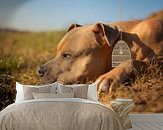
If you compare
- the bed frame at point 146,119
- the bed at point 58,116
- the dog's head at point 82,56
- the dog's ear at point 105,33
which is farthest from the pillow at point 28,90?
the bed frame at point 146,119

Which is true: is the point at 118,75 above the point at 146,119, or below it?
above

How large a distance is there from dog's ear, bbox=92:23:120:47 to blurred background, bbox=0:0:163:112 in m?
0.11

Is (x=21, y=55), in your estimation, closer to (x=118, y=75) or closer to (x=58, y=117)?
(x=118, y=75)

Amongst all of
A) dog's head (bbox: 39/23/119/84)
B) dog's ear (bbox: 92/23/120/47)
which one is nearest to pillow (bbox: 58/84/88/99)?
dog's head (bbox: 39/23/119/84)

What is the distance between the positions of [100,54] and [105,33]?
0.27 m

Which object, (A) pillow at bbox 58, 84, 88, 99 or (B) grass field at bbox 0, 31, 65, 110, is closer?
(A) pillow at bbox 58, 84, 88, 99

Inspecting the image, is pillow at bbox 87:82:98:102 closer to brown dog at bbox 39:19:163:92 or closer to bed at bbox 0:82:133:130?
brown dog at bbox 39:19:163:92

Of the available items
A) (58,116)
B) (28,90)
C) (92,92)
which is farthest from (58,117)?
(92,92)

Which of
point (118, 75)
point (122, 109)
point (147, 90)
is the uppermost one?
point (118, 75)

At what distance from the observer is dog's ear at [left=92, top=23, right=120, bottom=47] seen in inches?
187

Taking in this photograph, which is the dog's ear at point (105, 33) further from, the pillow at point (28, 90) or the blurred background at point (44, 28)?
the pillow at point (28, 90)

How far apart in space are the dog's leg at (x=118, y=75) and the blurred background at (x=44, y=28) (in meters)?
0.15

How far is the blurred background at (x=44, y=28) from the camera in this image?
479 centimetres

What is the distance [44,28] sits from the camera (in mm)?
4848
